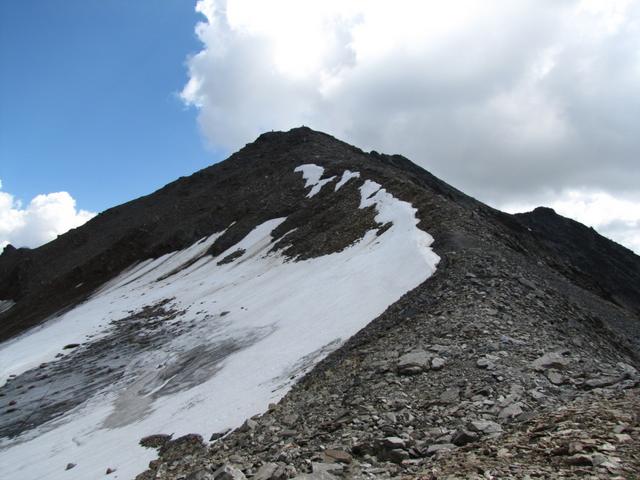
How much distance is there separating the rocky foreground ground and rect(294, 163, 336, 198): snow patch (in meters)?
34.6

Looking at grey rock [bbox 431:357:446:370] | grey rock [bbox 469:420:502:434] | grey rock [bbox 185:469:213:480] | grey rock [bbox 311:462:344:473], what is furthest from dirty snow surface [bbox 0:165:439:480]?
grey rock [bbox 469:420:502:434]

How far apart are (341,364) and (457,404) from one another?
474cm

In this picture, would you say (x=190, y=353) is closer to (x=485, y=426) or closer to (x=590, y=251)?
(x=485, y=426)

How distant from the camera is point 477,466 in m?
6.69

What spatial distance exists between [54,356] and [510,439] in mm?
31039

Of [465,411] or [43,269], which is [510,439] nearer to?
[465,411]

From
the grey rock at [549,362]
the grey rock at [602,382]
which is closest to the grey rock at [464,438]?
the grey rock at [602,382]

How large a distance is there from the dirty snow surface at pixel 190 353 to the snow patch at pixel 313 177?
11228 mm

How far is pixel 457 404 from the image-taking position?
377 inches

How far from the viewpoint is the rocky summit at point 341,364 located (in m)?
8.18

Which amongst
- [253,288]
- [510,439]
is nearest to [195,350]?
[253,288]

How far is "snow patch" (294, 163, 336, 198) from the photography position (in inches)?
1997

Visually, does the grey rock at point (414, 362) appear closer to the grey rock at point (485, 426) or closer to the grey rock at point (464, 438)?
the grey rock at point (485, 426)

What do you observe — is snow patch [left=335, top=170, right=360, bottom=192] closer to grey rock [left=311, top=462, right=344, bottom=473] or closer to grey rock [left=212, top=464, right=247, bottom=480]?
grey rock [left=212, top=464, right=247, bottom=480]
